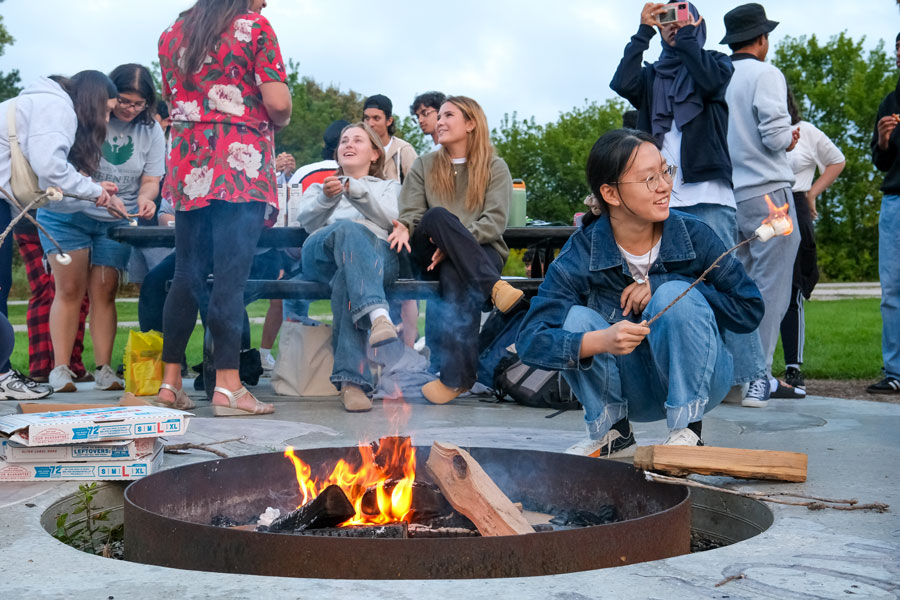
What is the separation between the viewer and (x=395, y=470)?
284cm

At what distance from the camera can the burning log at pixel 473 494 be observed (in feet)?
7.80

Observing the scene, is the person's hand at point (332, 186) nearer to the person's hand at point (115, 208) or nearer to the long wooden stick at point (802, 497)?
the person's hand at point (115, 208)

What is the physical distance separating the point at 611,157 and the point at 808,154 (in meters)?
4.24

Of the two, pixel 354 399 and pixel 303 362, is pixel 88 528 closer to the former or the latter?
pixel 354 399

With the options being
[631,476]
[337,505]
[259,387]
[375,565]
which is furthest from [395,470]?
[259,387]

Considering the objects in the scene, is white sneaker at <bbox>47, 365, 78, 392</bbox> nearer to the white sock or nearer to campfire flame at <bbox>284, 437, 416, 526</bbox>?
the white sock

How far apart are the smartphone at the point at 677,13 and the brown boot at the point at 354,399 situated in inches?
97.4

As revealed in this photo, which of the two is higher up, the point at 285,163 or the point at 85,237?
the point at 285,163

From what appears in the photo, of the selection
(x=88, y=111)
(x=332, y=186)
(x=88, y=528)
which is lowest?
(x=88, y=528)

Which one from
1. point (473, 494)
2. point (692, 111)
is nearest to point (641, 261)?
point (473, 494)

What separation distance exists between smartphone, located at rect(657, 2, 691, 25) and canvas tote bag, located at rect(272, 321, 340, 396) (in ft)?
8.20

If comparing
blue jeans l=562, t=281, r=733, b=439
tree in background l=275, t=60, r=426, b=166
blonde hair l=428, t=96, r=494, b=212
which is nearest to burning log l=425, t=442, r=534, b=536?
blue jeans l=562, t=281, r=733, b=439

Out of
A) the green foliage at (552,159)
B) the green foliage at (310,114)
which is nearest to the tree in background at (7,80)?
the green foliage at (310,114)

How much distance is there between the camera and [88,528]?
272 centimetres
